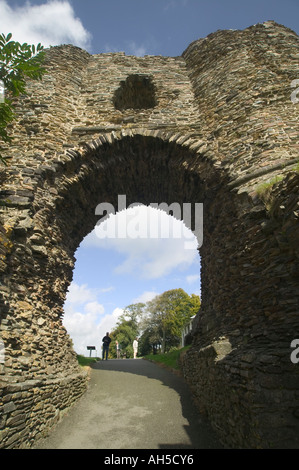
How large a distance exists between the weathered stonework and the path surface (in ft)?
1.10

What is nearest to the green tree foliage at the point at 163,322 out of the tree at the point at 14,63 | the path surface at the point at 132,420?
the path surface at the point at 132,420

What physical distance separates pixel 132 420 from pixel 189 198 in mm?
5820

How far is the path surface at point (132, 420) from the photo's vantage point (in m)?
4.60

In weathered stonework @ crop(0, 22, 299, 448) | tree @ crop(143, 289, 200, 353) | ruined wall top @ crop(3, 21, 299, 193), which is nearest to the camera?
weathered stonework @ crop(0, 22, 299, 448)

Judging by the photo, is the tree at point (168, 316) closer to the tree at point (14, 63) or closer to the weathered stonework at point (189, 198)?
the weathered stonework at point (189, 198)

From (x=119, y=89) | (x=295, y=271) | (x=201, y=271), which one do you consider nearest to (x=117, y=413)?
(x=201, y=271)

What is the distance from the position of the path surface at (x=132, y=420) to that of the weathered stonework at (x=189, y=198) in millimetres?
334

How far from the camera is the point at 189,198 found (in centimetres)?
749

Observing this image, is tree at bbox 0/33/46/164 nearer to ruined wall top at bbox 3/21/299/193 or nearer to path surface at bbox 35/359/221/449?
ruined wall top at bbox 3/21/299/193

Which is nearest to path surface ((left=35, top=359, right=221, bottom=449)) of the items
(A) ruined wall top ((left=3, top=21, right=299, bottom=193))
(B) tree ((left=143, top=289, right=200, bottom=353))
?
(A) ruined wall top ((left=3, top=21, right=299, bottom=193))

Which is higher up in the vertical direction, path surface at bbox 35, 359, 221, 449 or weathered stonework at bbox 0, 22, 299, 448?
weathered stonework at bbox 0, 22, 299, 448

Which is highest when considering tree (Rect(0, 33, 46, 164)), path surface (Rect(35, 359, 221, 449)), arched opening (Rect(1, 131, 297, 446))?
tree (Rect(0, 33, 46, 164))

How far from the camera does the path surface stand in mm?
4598
